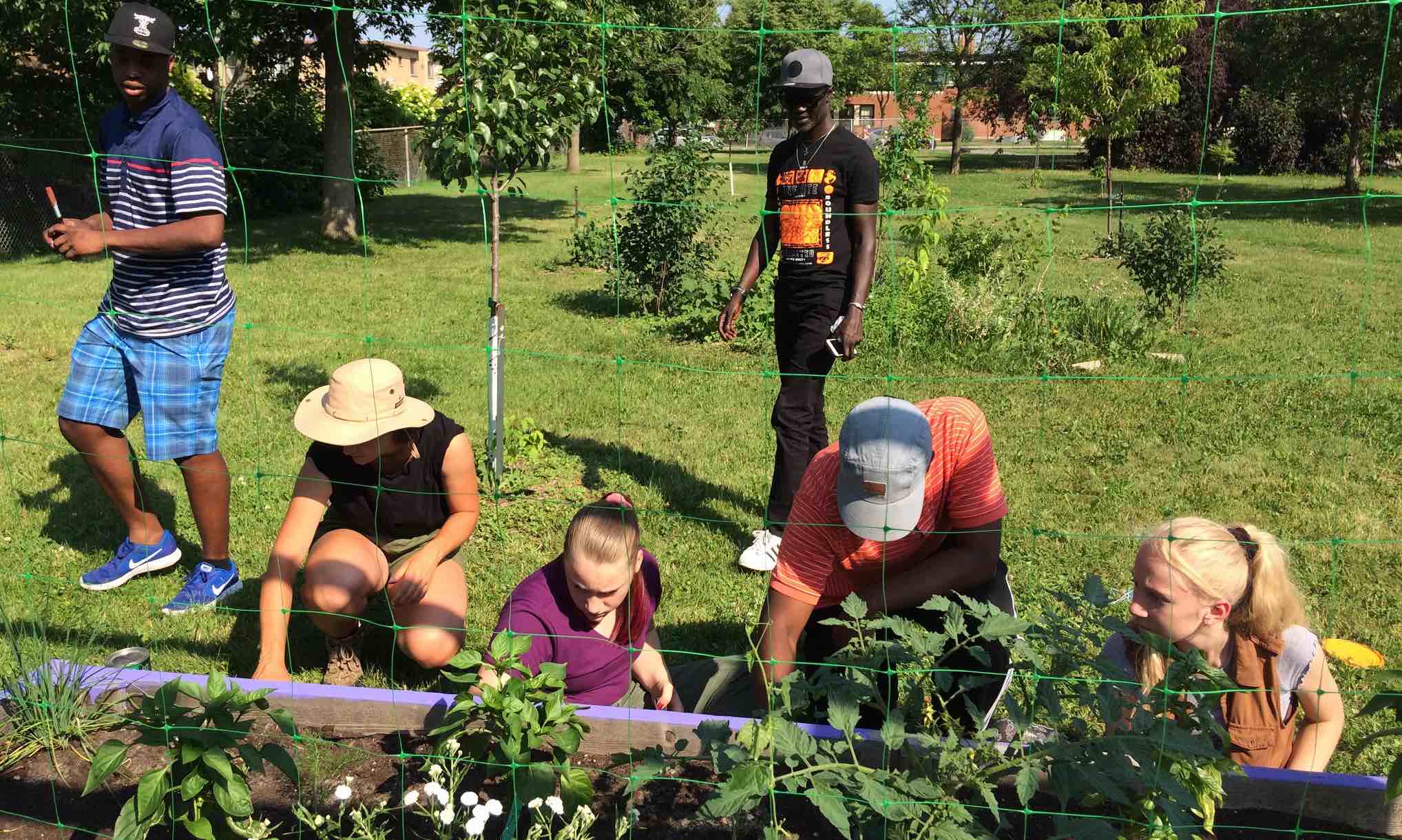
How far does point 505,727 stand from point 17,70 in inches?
534

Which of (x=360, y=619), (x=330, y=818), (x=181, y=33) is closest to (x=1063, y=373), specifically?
(x=360, y=619)

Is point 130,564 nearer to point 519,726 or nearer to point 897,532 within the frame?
point 519,726

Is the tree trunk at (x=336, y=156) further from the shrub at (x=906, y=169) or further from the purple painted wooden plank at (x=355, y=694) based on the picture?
the purple painted wooden plank at (x=355, y=694)

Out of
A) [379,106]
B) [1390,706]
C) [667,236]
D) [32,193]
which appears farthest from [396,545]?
[379,106]

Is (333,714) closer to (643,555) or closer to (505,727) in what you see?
(505,727)

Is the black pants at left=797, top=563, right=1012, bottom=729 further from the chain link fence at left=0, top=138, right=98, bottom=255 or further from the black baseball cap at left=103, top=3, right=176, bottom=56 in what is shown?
the chain link fence at left=0, top=138, right=98, bottom=255

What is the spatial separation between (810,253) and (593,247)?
668 centimetres

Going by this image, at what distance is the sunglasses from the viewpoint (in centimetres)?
325

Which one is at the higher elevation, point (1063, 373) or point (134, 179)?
point (134, 179)

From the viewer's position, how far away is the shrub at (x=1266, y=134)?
76.9ft

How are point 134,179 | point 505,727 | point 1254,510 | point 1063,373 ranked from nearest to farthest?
point 505,727 < point 134,179 < point 1254,510 < point 1063,373

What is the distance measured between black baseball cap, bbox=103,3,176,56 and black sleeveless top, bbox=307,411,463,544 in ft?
3.87

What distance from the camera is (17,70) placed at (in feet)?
39.6

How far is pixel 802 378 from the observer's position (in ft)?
11.5
